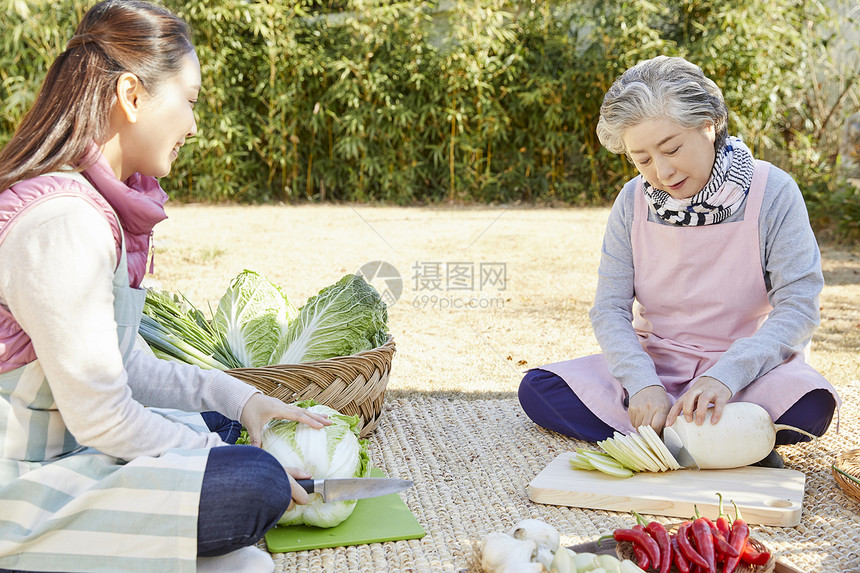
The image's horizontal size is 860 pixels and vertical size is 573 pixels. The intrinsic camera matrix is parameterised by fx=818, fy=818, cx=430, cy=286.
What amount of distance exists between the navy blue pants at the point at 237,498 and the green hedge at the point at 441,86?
23.7 ft

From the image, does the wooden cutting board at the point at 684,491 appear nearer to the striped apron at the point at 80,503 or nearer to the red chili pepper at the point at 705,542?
the red chili pepper at the point at 705,542

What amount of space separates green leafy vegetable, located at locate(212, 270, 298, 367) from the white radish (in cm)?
140

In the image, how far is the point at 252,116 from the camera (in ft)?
30.5

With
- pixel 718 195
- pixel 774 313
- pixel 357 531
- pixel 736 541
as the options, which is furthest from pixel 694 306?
pixel 357 531

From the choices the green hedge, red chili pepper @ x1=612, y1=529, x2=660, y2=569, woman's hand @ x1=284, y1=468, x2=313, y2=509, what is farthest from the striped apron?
the green hedge

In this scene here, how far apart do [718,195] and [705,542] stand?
1.21 metres

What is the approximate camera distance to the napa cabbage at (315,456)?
81.7 inches

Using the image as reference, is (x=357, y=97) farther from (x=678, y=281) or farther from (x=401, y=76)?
(x=678, y=281)

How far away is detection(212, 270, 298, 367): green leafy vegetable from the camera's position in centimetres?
286

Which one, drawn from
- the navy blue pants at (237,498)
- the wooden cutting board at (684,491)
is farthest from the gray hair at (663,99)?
the navy blue pants at (237,498)

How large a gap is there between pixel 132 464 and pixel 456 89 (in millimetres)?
7571

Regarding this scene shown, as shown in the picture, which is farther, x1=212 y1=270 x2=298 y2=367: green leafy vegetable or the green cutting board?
x1=212 y1=270 x2=298 y2=367: green leafy vegetable

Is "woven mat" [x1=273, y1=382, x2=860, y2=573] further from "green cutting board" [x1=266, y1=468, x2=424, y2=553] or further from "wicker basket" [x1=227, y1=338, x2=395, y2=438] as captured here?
"wicker basket" [x1=227, y1=338, x2=395, y2=438]

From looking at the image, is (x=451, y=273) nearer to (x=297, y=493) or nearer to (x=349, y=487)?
(x=349, y=487)
